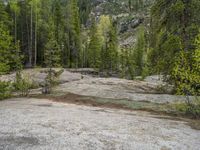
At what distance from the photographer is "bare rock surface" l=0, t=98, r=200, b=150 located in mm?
14069

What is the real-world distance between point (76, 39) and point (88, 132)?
5825cm

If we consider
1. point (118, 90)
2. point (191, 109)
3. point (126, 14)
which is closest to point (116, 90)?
point (118, 90)

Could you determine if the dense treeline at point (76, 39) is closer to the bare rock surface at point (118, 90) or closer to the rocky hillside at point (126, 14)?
the bare rock surface at point (118, 90)

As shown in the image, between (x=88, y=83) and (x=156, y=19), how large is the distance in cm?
1336

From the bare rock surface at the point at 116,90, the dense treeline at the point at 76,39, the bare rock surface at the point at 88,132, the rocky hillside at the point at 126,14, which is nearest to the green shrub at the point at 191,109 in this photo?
the dense treeline at the point at 76,39

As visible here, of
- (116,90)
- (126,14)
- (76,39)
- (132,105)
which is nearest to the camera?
(132,105)

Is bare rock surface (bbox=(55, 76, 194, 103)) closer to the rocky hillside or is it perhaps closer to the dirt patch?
the dirt patch

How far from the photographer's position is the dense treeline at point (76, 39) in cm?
2878

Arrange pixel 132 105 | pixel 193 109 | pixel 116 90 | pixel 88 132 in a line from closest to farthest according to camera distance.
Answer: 1. pixel 88 132
2. pixel 193 109
3. pixel 132 105
4. pixel 116 90

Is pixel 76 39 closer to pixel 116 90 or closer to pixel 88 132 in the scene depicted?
pixel 116 90

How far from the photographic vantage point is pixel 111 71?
78.7 metres

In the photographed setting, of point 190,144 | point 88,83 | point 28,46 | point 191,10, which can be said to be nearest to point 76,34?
point 28,46

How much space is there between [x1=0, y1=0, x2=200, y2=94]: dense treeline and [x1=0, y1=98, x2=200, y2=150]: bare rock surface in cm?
630

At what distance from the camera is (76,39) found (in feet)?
239
